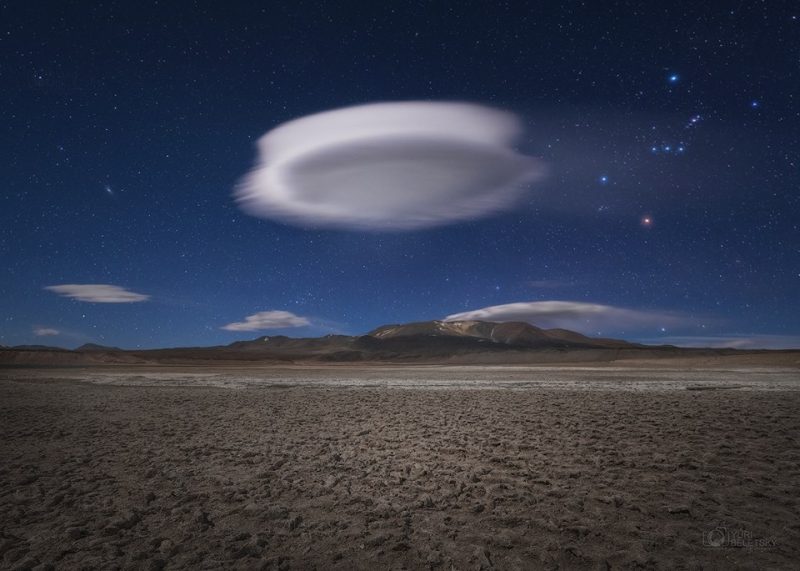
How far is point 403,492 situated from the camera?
21.3 ft

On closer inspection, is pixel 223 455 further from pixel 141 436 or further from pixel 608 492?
pixel 608 492

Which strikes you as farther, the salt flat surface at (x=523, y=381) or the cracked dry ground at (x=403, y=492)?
the salt flat surface at (x=523, y=381)

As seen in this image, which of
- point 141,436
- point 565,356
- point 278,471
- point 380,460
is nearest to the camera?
point 278,471

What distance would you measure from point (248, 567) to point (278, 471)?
3453 millimetres

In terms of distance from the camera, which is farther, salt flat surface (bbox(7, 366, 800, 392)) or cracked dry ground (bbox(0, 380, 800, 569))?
salt flat surface (bbox(7, 366, 800, 392))

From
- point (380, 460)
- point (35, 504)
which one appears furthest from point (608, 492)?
point (35, 504)

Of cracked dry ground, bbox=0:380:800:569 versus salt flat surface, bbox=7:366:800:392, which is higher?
cracked dry ground, bbox=0:380:800:569

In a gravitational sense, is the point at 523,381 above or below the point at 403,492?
below

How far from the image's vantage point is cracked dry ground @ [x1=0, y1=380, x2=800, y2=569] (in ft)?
15.0

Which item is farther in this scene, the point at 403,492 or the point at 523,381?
the point at 523,381

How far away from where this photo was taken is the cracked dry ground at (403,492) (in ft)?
15.0

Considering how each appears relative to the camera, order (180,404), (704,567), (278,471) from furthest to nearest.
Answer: (180,404), (278,471), (704,567)

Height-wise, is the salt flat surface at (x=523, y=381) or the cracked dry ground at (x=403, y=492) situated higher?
the cracked dry ground at (x=403, y=492)

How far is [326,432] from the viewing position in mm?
11219
